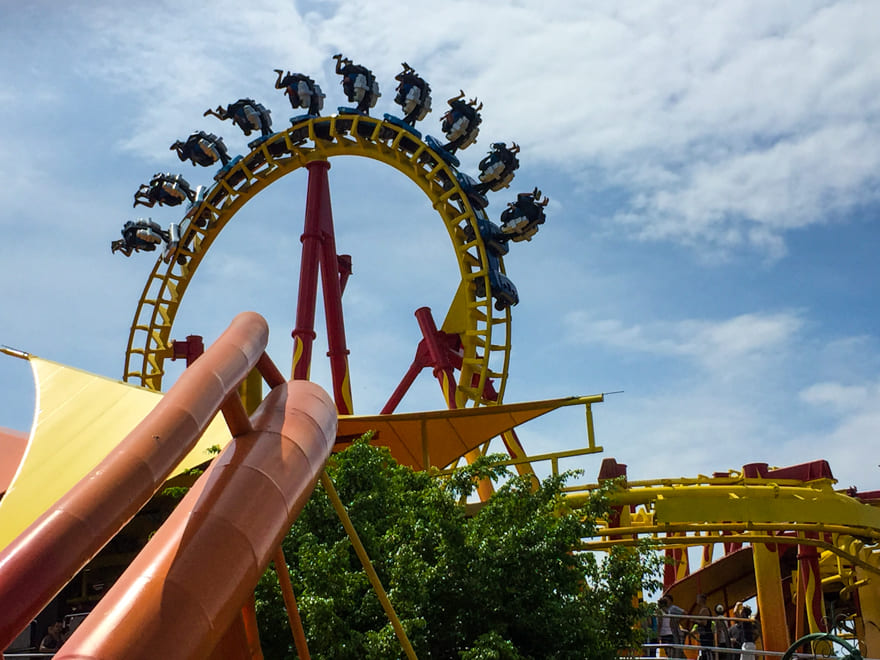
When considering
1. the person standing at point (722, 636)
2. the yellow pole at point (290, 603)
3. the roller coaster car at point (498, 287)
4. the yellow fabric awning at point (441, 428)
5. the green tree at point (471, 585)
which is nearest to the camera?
→ the yellow pole at point (290, 603)

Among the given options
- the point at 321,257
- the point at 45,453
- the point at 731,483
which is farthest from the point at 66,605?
the point at 731,483

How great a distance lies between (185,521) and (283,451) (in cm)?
94

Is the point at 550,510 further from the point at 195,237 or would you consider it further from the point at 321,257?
the point at 195,237

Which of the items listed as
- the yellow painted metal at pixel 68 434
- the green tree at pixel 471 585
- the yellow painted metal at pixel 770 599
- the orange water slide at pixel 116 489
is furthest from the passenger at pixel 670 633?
the orange water slide at pixel 116 489

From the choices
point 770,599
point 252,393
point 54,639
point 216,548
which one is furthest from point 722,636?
point 216,548

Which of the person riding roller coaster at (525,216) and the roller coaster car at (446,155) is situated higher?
the roller coaster car at (446,155)

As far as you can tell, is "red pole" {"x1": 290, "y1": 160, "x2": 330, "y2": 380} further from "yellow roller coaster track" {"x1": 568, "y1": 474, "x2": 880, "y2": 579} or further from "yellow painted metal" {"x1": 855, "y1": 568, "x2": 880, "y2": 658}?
"yellow painted metal" {"x1": 855, "y1": 568, "x2": 880, "y2": 658}

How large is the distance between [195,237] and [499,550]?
19.4 metres

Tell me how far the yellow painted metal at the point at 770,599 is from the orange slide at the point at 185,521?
12.6 metres

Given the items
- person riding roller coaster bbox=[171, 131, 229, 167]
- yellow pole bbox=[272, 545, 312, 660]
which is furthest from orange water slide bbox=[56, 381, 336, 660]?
person riding roller coaster bbox=[171, 131, 229, 167]

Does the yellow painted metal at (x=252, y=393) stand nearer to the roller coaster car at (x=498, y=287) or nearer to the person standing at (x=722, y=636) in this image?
the person standing at (x=722, y=636)

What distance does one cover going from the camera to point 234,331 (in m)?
6.36

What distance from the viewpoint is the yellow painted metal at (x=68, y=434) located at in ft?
46.9

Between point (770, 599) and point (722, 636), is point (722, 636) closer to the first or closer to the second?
point (722, 636)
